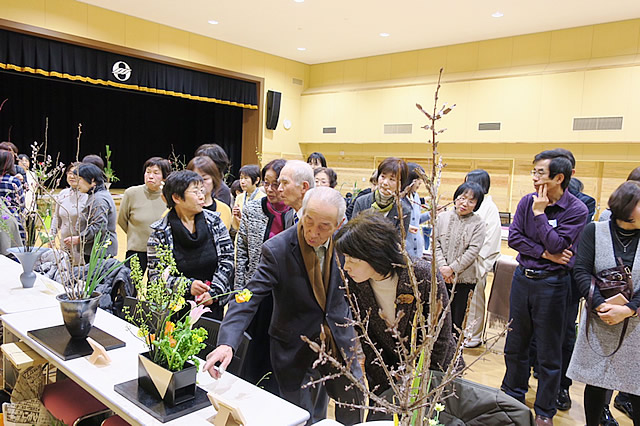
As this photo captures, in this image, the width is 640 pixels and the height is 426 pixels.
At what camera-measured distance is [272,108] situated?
10156 mm

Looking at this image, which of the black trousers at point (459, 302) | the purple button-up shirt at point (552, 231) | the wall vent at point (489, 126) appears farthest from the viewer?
the wall vent at point (489, 126)

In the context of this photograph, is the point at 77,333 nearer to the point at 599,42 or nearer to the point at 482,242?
the point at 482,242

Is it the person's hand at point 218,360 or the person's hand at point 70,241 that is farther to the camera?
the person's hand at point 70,241

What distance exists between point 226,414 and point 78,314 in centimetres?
90

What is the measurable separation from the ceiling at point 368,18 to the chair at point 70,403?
242 inches

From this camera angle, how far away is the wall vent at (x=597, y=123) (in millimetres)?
6959

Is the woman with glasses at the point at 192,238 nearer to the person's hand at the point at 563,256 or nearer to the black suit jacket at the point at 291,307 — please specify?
the black suit jacket at the point at 291,307

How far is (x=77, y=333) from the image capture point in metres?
1.96

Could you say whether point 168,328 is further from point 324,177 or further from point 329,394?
point 324,177

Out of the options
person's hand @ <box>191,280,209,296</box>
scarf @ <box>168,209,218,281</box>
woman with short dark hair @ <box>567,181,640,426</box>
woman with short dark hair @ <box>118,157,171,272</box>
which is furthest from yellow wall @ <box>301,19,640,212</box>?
person's hand @ <box>191,280,209,296</box>

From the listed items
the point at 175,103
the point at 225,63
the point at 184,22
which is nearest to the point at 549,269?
the point at 184,22

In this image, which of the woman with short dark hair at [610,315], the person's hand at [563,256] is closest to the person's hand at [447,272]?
the person's hand at [563,256]

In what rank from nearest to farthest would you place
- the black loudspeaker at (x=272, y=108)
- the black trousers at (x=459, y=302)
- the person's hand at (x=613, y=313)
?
the person's hand at (x=613, y=313) < the black trousers at (x=459, y=302) < the black loudspeaker at (x=272, y=108)

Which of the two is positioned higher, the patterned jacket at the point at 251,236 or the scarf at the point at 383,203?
the scarf at the point at 383,203
